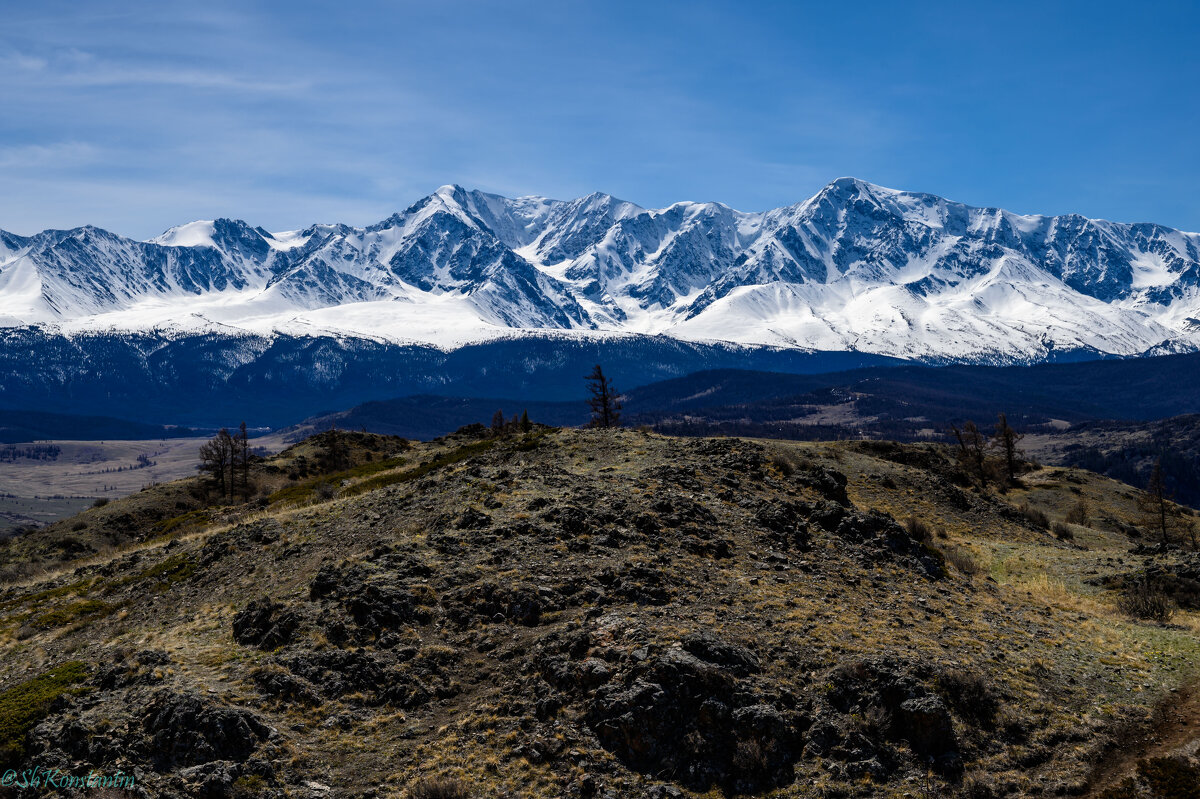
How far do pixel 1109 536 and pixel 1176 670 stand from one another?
36599 millimetres

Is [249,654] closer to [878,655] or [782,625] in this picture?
[782,625]

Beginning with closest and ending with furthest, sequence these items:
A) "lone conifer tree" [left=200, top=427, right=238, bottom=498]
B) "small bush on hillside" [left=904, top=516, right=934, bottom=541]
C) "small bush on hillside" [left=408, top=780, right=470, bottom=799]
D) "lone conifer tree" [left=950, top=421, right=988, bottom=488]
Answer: "small bush on hillside" [left=408, top=780, right=470, bottom=799], "small bush on hillside" [left=904, top=516, right=934, bottom=541], "lone conifer tree" [left=950, top=421, right=988, bottom=488], "lone conifer tree" [left=200, top=427, right=238, bottom=498]

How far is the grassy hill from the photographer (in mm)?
17500

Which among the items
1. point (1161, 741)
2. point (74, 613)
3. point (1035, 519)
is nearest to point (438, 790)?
point (1161, 741)

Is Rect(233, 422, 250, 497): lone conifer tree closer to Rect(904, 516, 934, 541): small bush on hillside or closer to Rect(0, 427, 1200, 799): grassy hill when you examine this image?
Rect(0, 427, 1200, 799): grassy hill

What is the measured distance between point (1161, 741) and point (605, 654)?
13255 millimetres

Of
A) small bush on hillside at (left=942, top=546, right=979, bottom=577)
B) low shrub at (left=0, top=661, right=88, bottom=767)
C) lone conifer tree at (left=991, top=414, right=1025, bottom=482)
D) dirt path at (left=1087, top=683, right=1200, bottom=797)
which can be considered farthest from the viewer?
lone conifer tree at (left=991, top=414, right=1025, bottom=482)

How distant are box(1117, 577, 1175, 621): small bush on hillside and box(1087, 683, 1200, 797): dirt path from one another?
9.48 m

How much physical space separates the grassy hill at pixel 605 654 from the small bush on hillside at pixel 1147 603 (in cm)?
18

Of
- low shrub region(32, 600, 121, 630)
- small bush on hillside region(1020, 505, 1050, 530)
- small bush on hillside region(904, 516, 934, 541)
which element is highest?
small bush on hillside region(904, 516, 934, 541)

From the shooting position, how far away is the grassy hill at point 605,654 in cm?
1750

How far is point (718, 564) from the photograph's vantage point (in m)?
26.9

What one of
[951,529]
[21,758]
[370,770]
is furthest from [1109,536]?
[21,758]

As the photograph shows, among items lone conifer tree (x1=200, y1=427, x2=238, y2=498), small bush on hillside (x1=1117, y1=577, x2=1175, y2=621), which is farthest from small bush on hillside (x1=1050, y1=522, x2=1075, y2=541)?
lone conifer tree (x1=200, y1=427, x2=238, y2=498)
